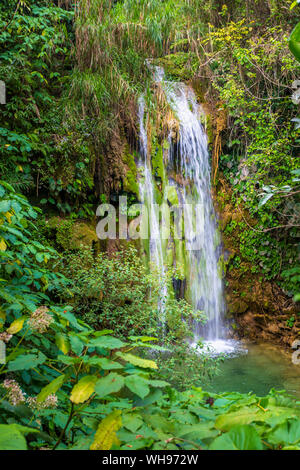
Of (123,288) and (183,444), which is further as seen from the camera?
(123,288)

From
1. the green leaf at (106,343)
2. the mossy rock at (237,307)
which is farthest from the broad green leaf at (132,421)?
the mossy rock at (237,307)

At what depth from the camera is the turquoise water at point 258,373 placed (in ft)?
13.2

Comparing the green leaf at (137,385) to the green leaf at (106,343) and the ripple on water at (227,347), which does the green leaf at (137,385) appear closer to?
the green leaf at (106,343)

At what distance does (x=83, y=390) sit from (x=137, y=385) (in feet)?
0.55

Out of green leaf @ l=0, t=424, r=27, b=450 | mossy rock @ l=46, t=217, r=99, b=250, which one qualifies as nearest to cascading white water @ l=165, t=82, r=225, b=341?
mossy rock @ l=46, t=217, r=99, b=250

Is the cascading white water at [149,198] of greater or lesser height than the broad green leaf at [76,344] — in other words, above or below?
above

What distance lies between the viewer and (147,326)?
3.70 meters

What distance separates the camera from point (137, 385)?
36.4 inches

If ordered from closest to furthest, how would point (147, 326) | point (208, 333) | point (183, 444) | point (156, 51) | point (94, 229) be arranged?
point (183, 444)
point (147, 326)
point (94, 229)
point (208, 333)
point (156, 51)

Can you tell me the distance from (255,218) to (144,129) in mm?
2921

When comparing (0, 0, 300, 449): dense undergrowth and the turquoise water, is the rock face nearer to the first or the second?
(0, 0, 300, 449): dense undergrowth

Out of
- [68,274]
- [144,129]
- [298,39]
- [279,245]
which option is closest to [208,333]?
[279,245]

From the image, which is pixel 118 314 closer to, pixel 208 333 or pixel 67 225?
pixel 67 225

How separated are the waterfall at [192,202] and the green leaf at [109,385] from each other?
4.73 m
